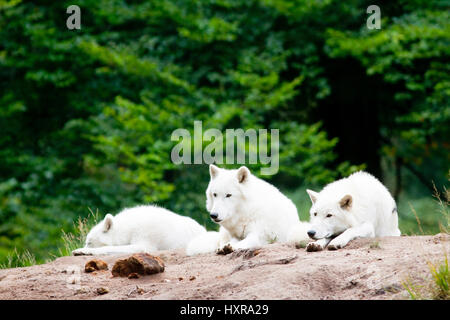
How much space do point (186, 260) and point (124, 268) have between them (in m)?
1.06

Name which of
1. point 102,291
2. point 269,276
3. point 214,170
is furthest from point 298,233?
point 102,291

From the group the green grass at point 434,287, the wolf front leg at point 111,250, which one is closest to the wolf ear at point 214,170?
the wolf front leg at point 111,250

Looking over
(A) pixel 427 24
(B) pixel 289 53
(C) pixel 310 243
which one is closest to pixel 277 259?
(C) pixel 310 243

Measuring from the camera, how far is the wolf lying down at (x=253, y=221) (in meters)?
6.01

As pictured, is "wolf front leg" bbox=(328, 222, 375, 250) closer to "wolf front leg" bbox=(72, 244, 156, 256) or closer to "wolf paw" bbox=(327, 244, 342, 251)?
"wolf paw" bbox=(327, 244, 342, 251)

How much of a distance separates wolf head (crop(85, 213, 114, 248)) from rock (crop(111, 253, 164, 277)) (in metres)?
2.15

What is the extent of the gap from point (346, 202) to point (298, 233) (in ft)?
2.16

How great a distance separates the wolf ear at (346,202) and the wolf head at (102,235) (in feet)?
10.5

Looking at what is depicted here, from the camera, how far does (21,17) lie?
1320cm

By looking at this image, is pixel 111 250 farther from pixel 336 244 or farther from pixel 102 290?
pixel 336 244

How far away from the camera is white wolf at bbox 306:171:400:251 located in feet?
19.2

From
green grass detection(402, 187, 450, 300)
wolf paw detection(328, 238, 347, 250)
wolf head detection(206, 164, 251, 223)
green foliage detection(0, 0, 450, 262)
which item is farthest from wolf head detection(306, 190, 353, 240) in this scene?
green foliage detection(0, 0, 450, 262)

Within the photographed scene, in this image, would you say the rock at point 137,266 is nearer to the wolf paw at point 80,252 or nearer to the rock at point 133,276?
the rock at point 133,276

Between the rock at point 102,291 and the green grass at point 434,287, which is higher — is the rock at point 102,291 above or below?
below
